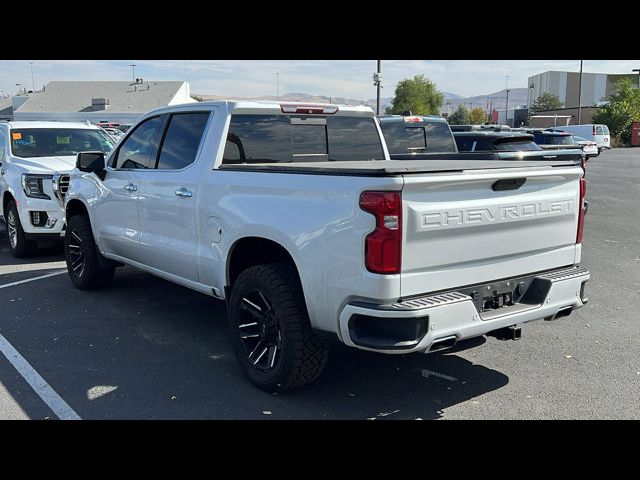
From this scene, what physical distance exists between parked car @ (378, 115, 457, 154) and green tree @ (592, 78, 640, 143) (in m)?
51.8

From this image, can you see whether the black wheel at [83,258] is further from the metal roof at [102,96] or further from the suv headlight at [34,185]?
the metal roof at [102,96]

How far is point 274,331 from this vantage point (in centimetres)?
422

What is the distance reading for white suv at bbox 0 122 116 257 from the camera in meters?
8.41

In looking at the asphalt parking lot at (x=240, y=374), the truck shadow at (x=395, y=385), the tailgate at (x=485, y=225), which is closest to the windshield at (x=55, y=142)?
the asphalt parking lot at (x=240, y=374)

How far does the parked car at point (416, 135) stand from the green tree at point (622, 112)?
5175 centimetres

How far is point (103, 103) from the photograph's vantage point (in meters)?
63.8

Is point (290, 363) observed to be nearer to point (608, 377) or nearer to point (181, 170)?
point (181, 170)

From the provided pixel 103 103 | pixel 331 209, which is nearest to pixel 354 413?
pixel 331 209

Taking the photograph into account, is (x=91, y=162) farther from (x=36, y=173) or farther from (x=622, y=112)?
(x=622, y=112)

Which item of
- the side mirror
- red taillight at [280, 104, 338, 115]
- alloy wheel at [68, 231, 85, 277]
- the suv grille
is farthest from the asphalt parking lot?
red taillight at [280, 104, 338, 115]

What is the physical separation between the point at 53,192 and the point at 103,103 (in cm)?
5993

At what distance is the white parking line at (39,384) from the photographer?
4.01 m

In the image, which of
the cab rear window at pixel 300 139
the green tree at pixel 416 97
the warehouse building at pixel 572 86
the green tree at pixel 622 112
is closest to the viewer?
the cab rear window at pixel 300 139
